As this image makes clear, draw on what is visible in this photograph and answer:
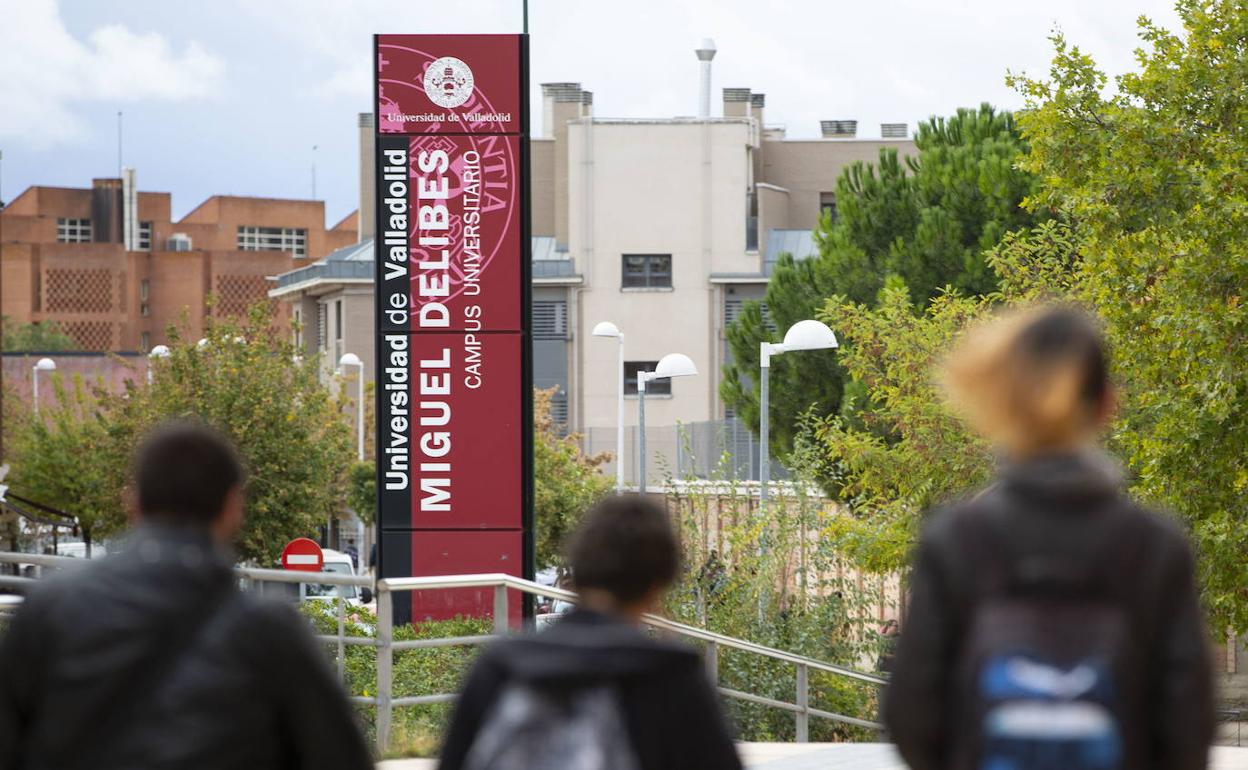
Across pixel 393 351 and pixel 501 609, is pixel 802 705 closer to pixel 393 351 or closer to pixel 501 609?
pixel 501 609

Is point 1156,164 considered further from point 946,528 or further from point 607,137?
point 607,137

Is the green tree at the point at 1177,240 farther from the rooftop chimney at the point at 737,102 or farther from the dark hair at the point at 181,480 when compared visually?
the rooftop chimney at the point at 737,102

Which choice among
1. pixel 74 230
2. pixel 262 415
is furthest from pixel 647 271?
pixel 74 230

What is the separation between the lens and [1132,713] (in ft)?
9.68

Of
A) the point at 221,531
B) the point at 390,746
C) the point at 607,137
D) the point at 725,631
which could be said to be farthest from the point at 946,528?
the point at 607,137

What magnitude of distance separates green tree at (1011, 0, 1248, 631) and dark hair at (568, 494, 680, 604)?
52.2 feet

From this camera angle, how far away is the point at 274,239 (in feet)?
429

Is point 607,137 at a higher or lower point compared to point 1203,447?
higher

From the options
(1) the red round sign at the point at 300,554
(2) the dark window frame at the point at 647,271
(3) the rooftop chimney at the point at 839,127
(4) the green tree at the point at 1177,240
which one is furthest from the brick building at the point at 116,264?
(4) the green tree at the point at 1177,240

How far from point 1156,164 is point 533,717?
17.5 metres

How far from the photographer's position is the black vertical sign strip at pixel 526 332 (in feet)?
66.0

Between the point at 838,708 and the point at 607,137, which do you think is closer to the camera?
the point at 838,708

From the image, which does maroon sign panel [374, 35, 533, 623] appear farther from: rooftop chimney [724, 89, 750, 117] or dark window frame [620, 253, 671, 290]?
rooftop chimney [724, 89, 750, 117]

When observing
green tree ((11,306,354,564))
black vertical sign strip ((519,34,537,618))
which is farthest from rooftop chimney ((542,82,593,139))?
black vertical sign strip ((519,34,537,618))
